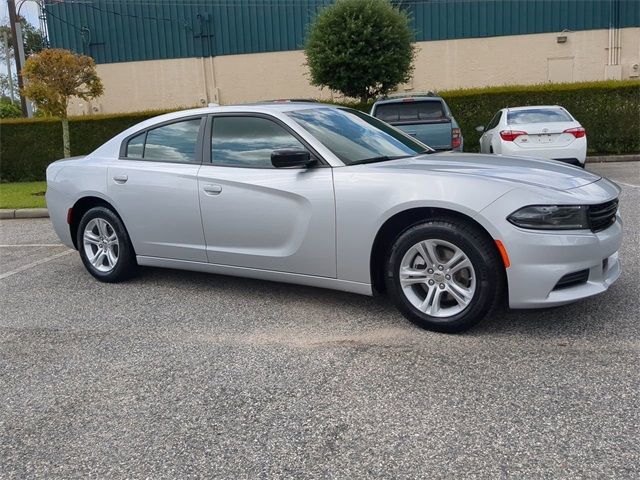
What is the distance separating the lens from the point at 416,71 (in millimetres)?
26203

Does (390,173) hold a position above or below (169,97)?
below

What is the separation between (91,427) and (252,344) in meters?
1.21

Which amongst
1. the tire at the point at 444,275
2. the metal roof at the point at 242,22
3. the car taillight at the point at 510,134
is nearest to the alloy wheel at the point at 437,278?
the tire at the point at 444,275

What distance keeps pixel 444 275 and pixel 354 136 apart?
1.44 meters

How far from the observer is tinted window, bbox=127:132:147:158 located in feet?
18.0

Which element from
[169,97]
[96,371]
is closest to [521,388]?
[96,371]

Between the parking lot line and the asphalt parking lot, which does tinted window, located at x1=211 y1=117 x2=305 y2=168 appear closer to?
the asphalt parking lot

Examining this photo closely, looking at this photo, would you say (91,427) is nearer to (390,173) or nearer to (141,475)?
(141,475)

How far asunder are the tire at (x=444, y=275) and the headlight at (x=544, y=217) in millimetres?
224

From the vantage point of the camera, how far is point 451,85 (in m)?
26.1

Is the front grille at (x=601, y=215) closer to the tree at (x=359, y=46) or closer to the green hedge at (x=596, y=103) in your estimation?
the green hedge at (x=596, y=103)

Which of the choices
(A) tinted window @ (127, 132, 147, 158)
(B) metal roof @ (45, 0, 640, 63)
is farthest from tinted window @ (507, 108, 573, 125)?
(B) metal roof @ (45, 0, 640, 63)

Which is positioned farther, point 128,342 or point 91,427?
point 128,342

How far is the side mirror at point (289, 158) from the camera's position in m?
4.26
